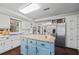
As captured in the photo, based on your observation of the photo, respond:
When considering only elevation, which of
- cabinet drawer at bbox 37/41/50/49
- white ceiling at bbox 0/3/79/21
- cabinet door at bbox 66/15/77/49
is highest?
white ceiling at bbox 0/3/79/21

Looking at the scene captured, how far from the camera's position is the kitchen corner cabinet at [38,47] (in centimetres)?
131

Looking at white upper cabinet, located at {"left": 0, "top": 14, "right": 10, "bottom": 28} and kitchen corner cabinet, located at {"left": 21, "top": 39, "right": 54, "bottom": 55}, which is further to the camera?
kitchen corner cabinet, located at {"left": 21, "top": 39, "right": 54, "bottom": 55}

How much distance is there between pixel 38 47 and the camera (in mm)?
1464

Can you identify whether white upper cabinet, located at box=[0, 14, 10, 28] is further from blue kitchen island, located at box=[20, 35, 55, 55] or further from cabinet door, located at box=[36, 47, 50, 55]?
cabinet door, located at box=[36, 47, 50, 55]

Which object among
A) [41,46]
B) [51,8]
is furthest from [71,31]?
[41,46]

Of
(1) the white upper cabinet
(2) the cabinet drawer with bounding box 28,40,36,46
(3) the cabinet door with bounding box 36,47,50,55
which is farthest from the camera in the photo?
(2) the cabinet drawer with bounding box 28,40,36,46

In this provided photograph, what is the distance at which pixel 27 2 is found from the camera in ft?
3.85

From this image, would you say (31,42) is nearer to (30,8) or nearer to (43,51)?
(43,51)

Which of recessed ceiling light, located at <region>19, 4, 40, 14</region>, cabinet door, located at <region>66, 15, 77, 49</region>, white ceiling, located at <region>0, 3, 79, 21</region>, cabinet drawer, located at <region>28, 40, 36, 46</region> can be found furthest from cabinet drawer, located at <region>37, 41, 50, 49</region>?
recessed ceiling light, located at <region>19, 4, 40, 14</region>

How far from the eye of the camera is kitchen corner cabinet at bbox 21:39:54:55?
131 centimetres

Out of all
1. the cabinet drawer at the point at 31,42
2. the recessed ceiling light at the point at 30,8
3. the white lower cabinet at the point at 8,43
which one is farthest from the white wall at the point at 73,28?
the white lower cabinet at the point at 8,43

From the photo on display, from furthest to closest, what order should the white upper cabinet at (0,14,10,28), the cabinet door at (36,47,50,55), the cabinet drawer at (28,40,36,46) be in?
the cabinet drawer at (28,40,36,46) → the cabinet door at (36,47,50,55) → the white upper cabinet at (0,14,10,28)

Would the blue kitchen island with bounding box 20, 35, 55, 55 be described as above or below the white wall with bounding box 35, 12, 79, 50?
below
